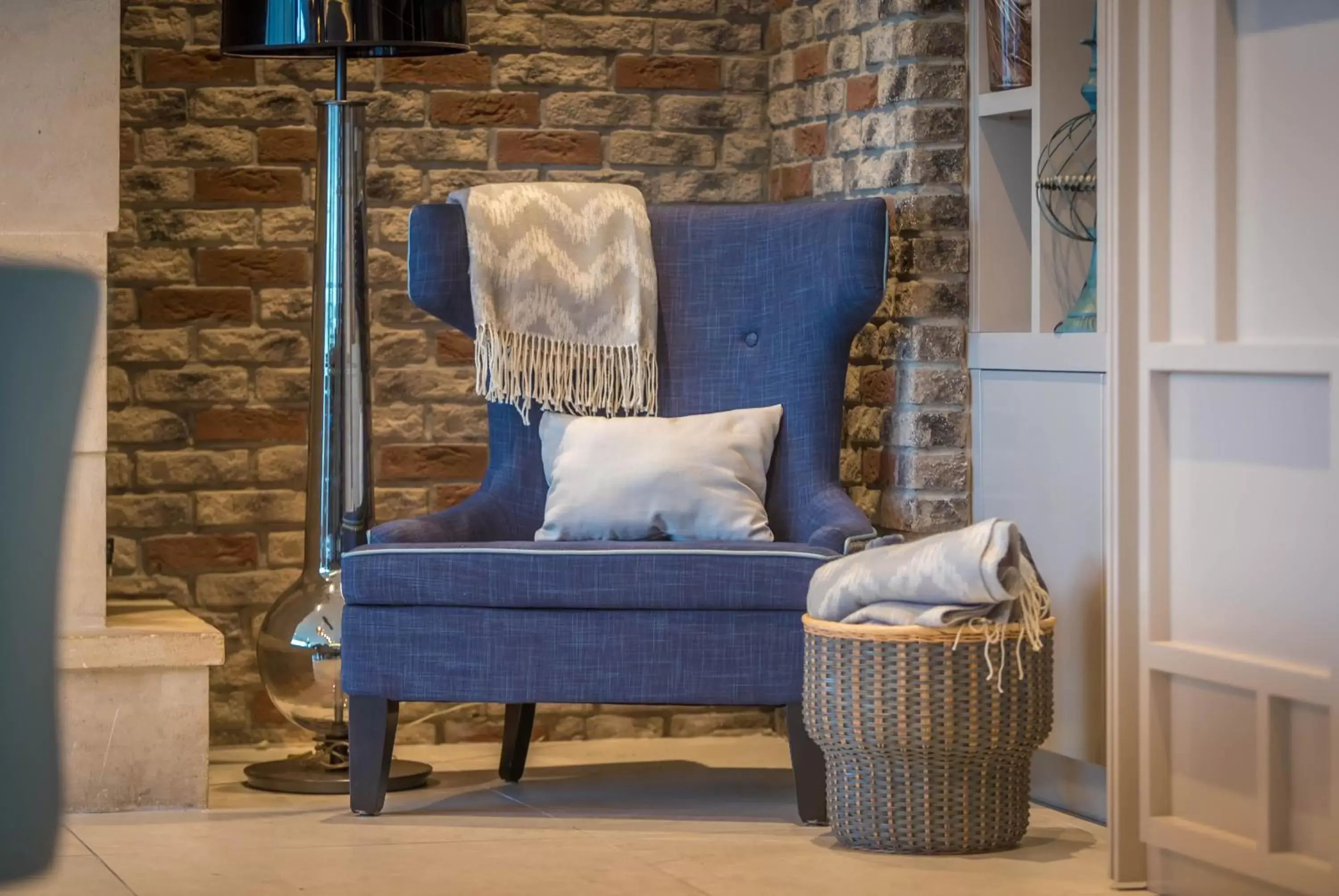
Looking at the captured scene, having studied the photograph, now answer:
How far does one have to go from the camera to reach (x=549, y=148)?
430 cm

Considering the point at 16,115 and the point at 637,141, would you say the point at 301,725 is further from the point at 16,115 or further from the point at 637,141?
the point at 637,141

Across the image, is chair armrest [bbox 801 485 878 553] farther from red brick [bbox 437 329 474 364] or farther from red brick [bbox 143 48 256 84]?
red brick [bbox 143 48 256 84]

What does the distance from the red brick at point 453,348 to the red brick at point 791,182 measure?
78cm

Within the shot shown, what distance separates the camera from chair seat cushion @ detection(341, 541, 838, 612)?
10.5 ft

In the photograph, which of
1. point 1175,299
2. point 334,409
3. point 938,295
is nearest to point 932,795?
point 1175,299

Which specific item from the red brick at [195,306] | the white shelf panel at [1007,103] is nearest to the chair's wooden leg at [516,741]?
the red brick at [195,306]

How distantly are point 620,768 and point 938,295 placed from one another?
3.74 ft

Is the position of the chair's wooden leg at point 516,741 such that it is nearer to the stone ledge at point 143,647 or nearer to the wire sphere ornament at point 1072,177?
the stone ledge at point 143,647

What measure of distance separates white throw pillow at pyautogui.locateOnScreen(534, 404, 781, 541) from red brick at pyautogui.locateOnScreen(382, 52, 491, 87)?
1.00 m

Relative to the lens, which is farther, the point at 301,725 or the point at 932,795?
the point at 301,725

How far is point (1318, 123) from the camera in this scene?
2518 millimetres

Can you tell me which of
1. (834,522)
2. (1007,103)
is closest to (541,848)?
(834,522)

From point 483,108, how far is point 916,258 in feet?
3.54

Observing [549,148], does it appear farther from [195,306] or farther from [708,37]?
[195,306]
